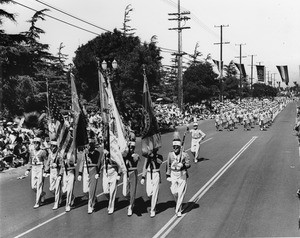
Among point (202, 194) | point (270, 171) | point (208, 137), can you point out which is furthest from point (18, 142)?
point (208, 137)

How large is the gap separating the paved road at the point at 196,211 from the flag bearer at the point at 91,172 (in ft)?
1.25

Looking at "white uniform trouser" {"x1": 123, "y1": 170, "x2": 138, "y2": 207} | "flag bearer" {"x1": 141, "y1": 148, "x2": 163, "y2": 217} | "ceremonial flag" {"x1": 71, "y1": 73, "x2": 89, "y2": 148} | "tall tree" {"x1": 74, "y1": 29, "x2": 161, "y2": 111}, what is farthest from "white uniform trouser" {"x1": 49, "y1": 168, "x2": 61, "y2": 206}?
"tall tree" {"x1": 74, "y1": 29, "x2": 161, "y2": 111}

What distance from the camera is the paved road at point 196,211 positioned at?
8.80m

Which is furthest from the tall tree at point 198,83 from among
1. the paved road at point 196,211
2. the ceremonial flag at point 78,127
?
the ceremonial flag at point 78,127

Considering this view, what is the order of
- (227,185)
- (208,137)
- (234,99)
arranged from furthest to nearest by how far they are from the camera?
1. (234,99)
2. (208,137)
3. (227,185)

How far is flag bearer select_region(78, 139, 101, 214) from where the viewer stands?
10.5m

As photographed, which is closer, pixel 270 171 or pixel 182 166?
pixel 182 166

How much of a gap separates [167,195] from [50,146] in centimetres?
374

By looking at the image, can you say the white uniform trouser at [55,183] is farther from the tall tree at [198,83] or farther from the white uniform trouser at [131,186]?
the tall tree at [198,83]

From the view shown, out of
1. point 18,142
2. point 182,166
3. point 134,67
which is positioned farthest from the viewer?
point 134,67

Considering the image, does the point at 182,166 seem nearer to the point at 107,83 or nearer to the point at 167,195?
the point at 167,195

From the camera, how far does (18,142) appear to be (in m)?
18.1

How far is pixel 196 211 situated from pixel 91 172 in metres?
2.89

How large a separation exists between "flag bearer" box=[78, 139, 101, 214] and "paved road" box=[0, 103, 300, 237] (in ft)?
1.25
